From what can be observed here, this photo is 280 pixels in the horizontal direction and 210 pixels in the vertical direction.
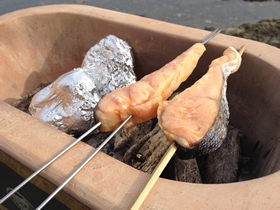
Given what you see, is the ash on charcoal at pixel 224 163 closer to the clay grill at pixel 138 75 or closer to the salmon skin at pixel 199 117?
the clay grill at pixel 138 75

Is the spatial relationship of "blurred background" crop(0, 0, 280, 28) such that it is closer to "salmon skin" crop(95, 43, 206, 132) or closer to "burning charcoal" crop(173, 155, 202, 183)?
"salmon skin" crop(95, 43, 206, 132)

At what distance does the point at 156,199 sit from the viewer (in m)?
0.84

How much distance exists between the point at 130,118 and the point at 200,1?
454 cm

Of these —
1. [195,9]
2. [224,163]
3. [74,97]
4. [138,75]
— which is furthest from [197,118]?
[195,9]

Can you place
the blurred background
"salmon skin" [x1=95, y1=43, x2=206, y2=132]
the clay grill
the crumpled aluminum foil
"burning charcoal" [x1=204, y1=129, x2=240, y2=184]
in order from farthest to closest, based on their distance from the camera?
1. the blurred background
2. the crumpled aluminum foil
3. "burning charcoal" [x1=204, y1=129, x2=240, y2=184]
4. "salmon skin" [x1=95, y1=43, x2=206, y2=132]
5. the clay grill

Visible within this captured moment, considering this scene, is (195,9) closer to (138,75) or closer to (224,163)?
(138,75)

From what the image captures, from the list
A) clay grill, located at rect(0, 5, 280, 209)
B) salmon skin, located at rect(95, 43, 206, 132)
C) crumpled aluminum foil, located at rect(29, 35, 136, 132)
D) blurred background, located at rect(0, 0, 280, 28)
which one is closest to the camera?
clay grill, located at rect(0, 5, 280, 209)

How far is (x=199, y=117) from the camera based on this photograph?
3.68 feet

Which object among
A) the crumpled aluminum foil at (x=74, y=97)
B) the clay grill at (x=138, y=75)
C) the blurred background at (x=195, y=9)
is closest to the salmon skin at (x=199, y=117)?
the clay grill at (x=138, y=75)

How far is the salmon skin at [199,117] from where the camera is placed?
1.05 metres

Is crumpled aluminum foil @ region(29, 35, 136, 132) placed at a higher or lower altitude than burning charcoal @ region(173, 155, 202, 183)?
higher

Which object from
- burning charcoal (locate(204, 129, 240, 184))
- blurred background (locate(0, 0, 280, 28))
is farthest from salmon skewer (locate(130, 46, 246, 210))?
blurred background (locate(0, 0, 280, 28))

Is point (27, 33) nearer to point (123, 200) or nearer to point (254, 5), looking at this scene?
point (123, 200)

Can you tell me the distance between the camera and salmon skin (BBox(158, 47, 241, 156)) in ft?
3.46
